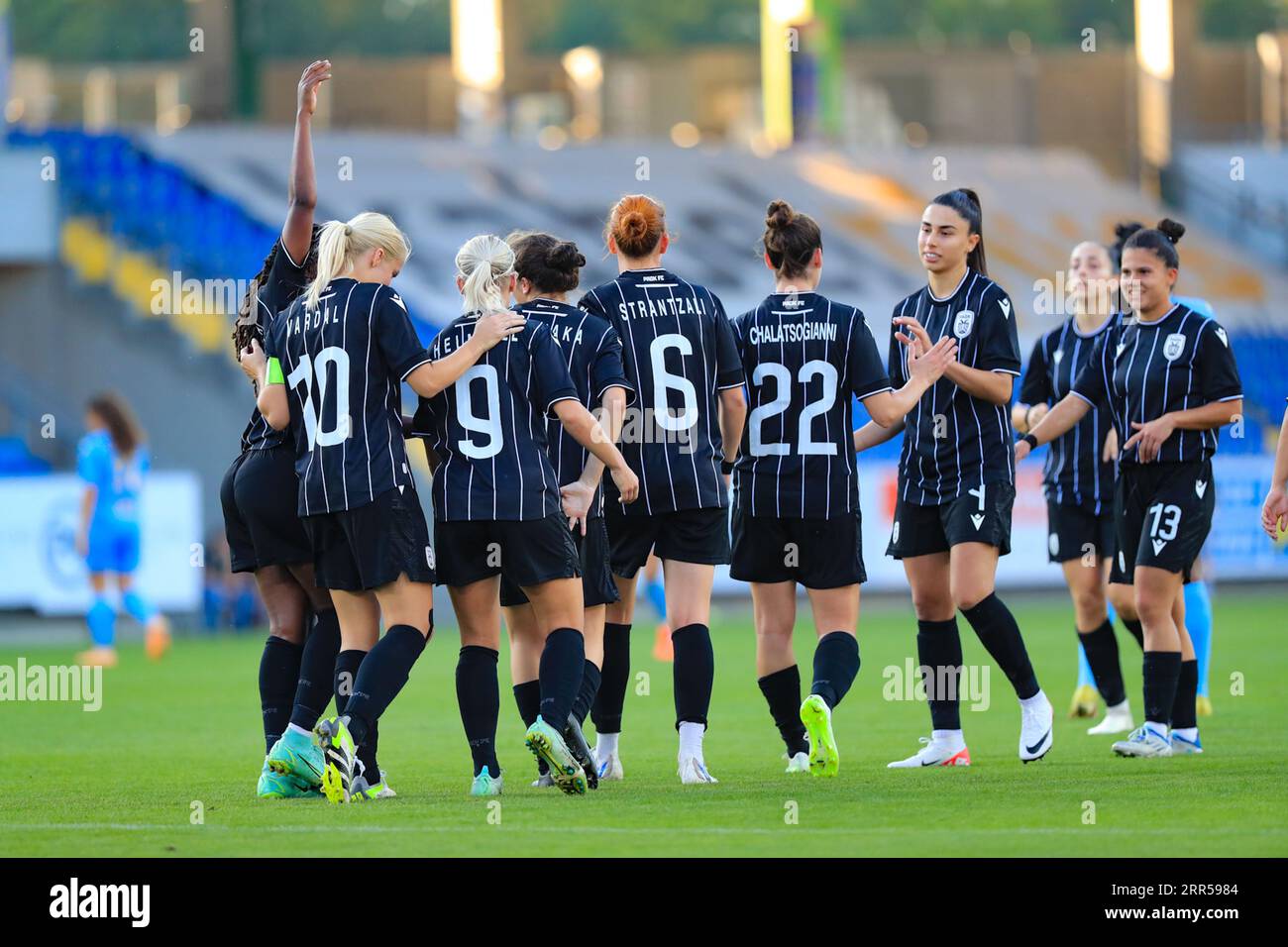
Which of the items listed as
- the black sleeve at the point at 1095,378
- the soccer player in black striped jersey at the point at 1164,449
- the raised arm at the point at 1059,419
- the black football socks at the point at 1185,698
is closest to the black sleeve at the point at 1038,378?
the raised arm at the point at 1059,419

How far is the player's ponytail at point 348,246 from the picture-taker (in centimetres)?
→ 769

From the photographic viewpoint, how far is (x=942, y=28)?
60062 millimetres

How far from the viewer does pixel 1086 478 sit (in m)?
10.7

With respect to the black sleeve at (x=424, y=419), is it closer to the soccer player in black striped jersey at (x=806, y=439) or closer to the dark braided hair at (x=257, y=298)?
the dark braided hair at (x=257, y=298)

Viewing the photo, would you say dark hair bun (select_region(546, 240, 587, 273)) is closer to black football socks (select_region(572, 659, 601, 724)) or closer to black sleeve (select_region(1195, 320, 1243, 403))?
black football socks (select_region(572, 659, 601, 724))

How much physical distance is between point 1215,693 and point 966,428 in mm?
4432

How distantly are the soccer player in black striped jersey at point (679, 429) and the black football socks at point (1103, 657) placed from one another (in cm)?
301

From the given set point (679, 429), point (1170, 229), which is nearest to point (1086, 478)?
point (1170, 229)

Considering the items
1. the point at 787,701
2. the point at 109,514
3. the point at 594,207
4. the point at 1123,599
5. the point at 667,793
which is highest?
the point at 594,207

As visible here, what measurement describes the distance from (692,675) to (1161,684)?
2.17m

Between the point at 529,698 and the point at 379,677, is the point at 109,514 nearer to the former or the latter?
the point at 529,698

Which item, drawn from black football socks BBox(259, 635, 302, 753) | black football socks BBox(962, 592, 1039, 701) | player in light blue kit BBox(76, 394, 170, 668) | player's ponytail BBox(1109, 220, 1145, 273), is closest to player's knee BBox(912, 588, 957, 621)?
black football socks BBox(962, 592, 1039, 701)
